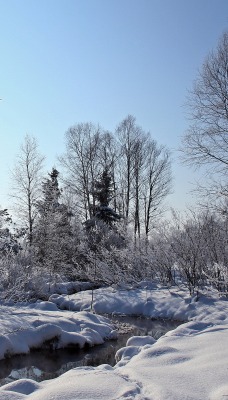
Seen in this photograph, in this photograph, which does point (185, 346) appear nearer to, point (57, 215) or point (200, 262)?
point (200, 262)

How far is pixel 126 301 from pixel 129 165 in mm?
16915

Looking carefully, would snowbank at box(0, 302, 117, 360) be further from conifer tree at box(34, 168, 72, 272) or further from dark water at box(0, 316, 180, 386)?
conifer tree at box(34, 168, 72, 272)

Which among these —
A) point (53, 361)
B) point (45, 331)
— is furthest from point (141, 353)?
point (45, 331)

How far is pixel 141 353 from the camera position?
6.39 m

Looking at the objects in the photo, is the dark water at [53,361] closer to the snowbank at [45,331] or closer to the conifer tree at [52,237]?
the snowbank at [45,331]

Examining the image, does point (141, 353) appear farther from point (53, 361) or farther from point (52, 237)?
point (52, 237)

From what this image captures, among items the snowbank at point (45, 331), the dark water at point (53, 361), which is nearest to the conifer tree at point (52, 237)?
the snowbank at point (45, 331)

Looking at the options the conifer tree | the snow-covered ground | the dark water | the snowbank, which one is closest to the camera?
the snow-covered ground

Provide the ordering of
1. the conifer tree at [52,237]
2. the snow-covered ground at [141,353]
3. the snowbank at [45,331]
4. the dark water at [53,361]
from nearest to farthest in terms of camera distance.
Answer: the snow-covered ground at [141,353], the dark water at [53,361], the snowbank at [45,331], the conifer tree at [52,237]

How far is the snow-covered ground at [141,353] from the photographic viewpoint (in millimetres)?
4461

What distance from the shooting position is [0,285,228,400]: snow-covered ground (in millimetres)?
4461

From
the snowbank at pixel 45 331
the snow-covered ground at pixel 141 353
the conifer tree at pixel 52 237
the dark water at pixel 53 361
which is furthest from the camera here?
the conifer tree at pixel 52 237

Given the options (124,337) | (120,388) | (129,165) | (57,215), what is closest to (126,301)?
(124,337)

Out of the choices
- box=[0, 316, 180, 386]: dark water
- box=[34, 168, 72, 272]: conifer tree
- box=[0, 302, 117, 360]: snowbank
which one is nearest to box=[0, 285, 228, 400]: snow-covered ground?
box=[0, 302, 117, 360]: snowbank
